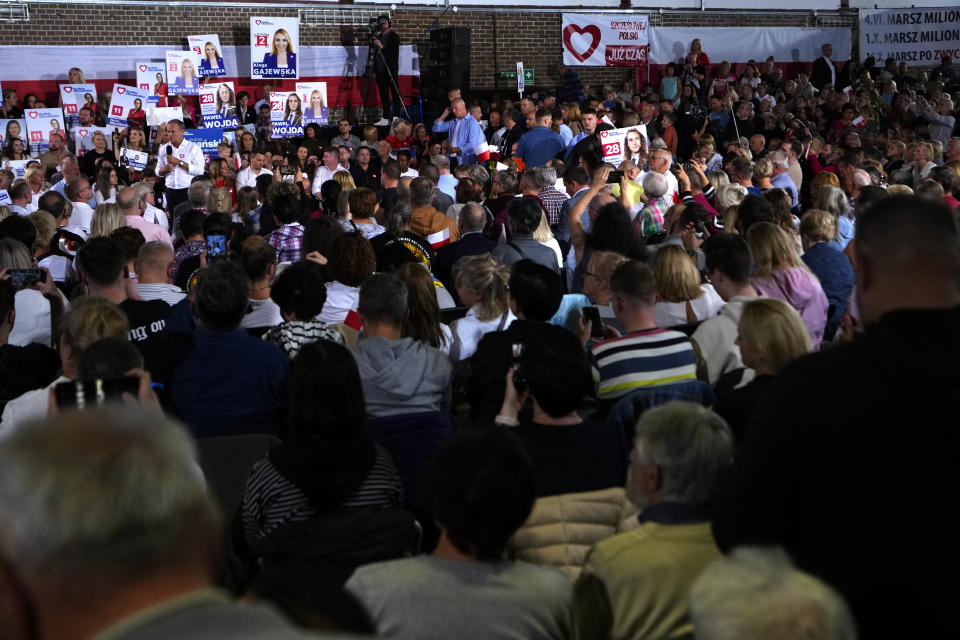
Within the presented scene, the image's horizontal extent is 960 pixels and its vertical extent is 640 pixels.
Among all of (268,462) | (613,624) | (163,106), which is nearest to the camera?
(613,624)

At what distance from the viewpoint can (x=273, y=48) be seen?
1817 cm

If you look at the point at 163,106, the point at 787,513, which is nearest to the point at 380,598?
the point at 787,513

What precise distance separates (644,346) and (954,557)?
2.36 meters

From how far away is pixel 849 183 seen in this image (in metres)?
9.54

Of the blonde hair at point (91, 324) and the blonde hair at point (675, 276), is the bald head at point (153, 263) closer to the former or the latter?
the blonde hair at point (91, 324)

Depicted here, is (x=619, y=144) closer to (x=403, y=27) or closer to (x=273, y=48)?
(x=273, y=48)

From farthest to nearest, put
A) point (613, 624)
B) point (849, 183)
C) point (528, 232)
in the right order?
1. point (849, 183)
2. point (528, 232)
3. point (613, 624)

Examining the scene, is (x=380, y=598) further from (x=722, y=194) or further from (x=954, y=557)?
(x=722, y=194)

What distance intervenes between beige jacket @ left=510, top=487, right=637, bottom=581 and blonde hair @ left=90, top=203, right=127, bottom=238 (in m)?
5.16

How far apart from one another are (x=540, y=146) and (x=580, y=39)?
9489 millimetres

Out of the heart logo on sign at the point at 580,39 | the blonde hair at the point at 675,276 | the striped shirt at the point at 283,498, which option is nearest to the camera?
the striped shirt at the point at 283,498

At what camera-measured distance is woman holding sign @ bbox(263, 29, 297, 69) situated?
714 inches

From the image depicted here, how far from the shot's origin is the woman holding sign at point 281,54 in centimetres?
1814

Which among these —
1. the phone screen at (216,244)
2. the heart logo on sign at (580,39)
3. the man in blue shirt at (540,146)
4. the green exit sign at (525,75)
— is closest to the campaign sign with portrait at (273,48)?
the green exit sign at (525,75)
